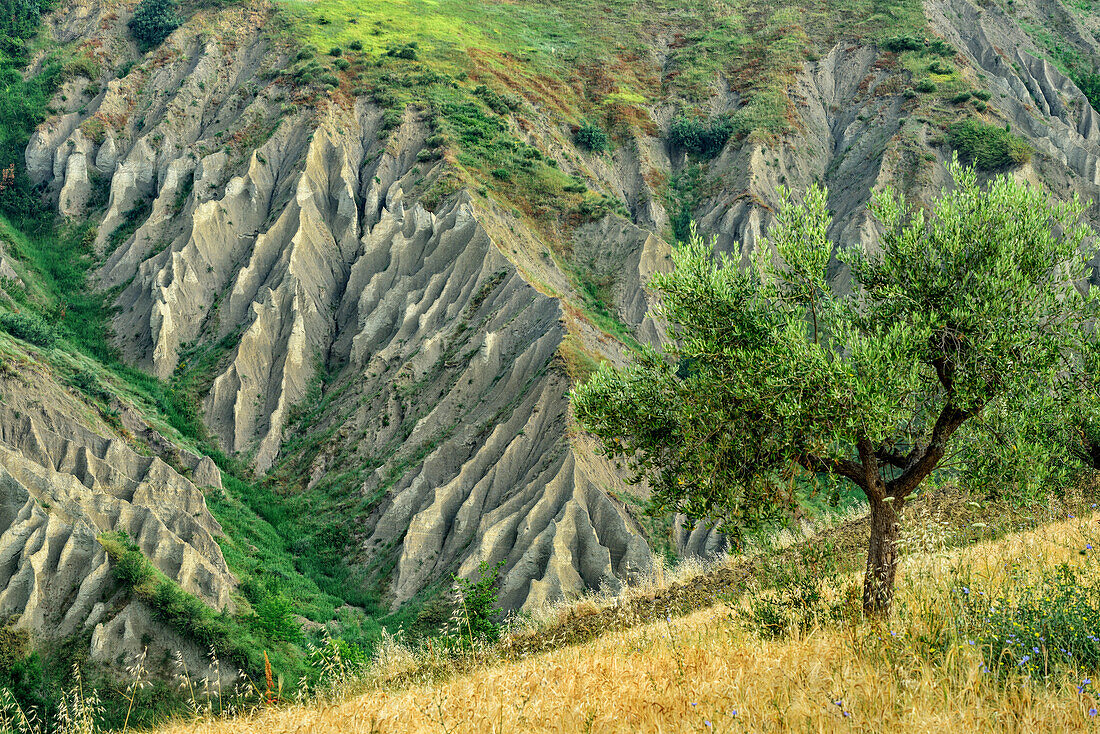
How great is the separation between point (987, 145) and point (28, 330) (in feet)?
239

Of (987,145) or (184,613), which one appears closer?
(184,613)

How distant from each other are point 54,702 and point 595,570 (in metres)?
20.5

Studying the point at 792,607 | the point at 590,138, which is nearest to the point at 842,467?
the point at 792,607

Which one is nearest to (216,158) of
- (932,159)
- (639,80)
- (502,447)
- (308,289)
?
(308,289)

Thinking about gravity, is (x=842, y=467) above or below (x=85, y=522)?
above

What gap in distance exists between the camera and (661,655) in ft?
25.2

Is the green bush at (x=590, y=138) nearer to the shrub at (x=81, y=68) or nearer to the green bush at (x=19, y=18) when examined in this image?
the shrub at (x=81, y=68)

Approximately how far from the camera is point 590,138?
7119 centimetres

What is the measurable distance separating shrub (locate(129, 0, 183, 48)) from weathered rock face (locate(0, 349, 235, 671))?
5196cm

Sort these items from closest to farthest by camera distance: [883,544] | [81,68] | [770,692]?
1. [770,692]
2. [883,544]
3. [81,68]

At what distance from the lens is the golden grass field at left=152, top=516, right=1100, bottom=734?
16.5 feet

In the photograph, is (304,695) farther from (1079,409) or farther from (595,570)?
(595,570)

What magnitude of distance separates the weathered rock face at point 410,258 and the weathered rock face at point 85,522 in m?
1.58

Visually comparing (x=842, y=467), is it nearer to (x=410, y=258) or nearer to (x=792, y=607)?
(x=792, y=607)
